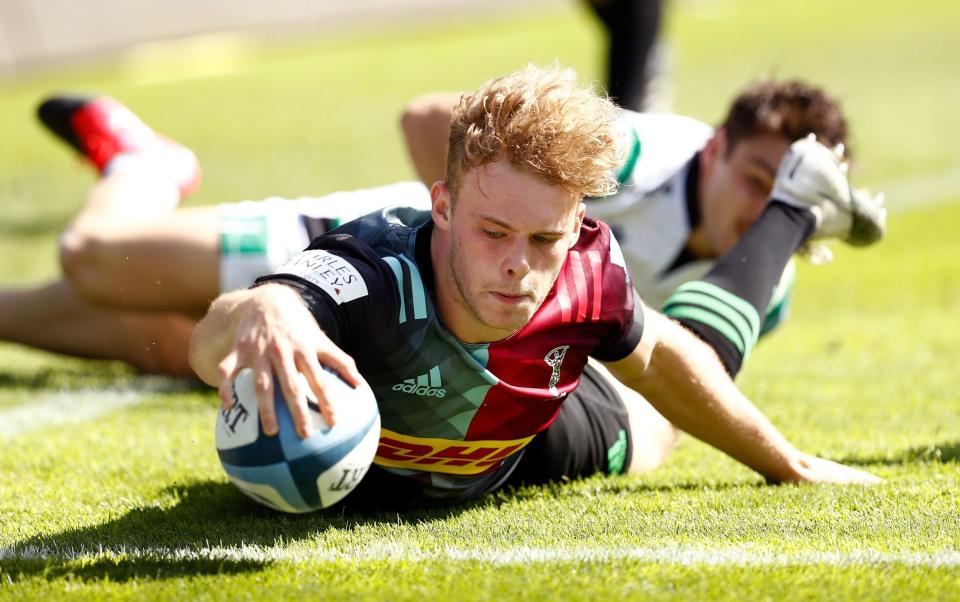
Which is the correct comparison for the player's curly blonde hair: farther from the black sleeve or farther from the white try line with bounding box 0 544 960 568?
the white try line with bounding box 0 544 960 568

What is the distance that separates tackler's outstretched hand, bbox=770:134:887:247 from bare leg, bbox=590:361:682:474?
2.99 feet

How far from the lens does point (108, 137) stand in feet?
20.1

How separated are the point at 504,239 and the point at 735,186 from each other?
2.48 m

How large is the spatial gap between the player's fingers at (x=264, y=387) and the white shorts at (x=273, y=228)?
8.01 ft

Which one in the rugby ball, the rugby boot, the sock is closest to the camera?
the rugby ball

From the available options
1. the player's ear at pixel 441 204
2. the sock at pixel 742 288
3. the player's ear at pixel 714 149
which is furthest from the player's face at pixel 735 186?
the player's ear at pixel 441 204

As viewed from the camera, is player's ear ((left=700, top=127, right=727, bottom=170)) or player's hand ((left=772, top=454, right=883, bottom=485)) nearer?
player's hand ((left=772, top=454, right=883, bottom=485))

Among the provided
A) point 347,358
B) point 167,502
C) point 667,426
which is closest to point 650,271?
point 667,426

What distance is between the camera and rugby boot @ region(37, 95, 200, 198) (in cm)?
597

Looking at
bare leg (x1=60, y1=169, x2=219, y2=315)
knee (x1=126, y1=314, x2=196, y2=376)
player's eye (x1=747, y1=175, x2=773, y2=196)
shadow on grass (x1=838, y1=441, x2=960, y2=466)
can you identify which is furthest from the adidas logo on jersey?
knee (x1=126, y1=314, x2=196, y2=376)

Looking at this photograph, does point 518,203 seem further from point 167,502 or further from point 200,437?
point 200,437

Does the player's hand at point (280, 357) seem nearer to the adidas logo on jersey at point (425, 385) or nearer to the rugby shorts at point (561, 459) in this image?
the adidas logo on jersey at point (425, 385)

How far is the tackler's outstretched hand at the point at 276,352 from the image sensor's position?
2.57 meters

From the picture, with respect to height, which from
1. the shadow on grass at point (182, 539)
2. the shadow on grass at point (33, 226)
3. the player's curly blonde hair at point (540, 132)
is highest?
the player's curly blonde hair at point (540, 132)
